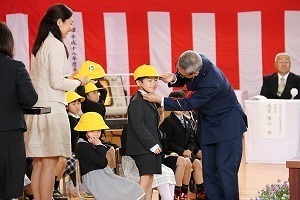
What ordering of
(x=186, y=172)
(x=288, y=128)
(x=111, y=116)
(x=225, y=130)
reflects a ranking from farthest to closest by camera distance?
(x=111, y=116) < (x=288, y=128) < (x=186, y=172) < (x=225, y=130)

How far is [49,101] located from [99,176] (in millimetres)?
728

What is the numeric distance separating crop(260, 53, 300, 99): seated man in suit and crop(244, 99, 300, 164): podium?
371mm

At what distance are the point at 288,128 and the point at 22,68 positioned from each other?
4799 millimetres

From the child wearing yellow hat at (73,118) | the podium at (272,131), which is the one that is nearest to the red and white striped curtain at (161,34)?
the podium at (272,131)

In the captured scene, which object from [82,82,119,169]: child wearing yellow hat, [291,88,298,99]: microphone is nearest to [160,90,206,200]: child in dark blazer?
[82,82,119,169]: child wearing yellow hat

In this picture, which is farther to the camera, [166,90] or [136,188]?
[166,90]

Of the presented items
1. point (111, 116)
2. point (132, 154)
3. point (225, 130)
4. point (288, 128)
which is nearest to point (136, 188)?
point (132, 154)

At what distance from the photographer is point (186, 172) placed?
6441 millimetres

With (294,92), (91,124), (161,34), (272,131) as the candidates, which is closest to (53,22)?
(91,124)

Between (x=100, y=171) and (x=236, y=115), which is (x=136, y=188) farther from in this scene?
(x=236, y=115)

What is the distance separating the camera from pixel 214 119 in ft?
18.9

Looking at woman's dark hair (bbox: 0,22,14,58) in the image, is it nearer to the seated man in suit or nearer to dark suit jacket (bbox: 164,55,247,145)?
dark suit jacket (bbox: 164,55,247,145)

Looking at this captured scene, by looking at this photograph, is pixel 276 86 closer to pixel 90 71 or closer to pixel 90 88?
pixel 90 88

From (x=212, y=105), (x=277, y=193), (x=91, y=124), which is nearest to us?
(x=277, y=193)
